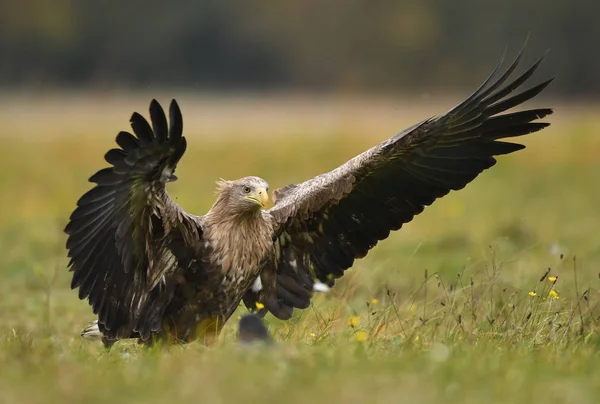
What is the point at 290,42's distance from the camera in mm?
38625

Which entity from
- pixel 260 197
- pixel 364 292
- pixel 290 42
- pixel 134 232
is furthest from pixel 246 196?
pixel 290 42

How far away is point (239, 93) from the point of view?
38.1 metres

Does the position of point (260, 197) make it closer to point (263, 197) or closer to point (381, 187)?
point (263, 197)

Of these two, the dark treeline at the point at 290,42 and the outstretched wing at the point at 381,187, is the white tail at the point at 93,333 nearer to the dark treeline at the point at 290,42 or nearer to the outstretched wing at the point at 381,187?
the outstretched wing at the point at 381,187

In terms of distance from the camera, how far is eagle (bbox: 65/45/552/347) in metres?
6.16

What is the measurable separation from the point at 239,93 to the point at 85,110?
30.7 feet

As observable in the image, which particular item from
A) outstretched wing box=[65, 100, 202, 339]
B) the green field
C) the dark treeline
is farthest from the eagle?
the dark treeline

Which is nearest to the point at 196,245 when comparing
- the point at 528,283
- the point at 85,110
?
the point at 528,283

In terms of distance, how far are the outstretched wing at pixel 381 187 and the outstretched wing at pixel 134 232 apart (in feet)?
2.79

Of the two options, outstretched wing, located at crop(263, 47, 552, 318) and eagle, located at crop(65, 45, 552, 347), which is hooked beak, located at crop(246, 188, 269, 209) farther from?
outstretched wing, located at crop(263, 47, 552, 318)

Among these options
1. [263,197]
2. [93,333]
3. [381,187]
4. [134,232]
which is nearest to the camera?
[134,232]

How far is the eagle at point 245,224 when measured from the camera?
616 centimetres

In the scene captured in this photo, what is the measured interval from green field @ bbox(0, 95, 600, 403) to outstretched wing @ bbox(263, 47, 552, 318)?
345 millimetres

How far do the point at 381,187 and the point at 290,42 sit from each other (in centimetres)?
3187
